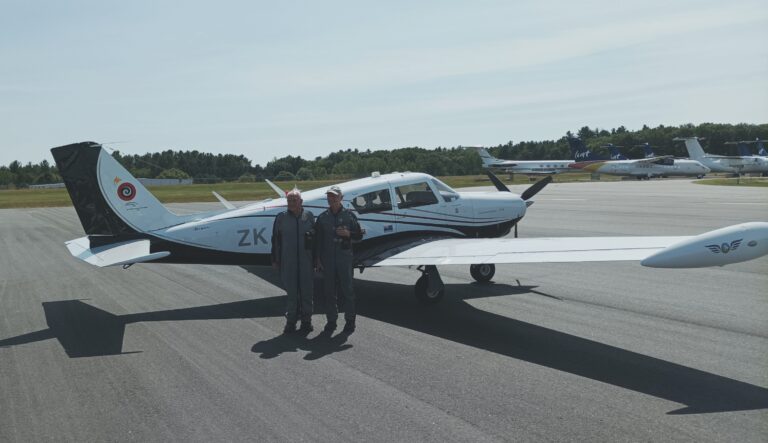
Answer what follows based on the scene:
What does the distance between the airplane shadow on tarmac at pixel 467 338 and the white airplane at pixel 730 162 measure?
73.4 meters

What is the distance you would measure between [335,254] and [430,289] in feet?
7.50

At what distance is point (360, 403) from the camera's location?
5.53 m

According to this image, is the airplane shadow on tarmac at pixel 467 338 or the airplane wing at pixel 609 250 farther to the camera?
the airplane wing at pixel 609 250

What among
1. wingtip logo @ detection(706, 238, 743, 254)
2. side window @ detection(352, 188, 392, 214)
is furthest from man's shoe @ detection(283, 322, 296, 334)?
wingtip logo @ detection(706, 238, 743, 254)

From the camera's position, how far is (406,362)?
6750 mm

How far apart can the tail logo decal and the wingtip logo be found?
8.97 m

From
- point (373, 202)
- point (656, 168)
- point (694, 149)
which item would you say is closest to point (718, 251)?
point (373, 202)

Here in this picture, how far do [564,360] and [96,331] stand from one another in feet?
21.8

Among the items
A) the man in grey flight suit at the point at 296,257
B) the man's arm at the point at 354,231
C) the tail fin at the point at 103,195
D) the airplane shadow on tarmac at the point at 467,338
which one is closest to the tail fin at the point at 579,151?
the airplane shadow on tarmac at the point at 467,338

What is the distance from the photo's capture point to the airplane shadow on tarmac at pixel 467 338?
5684 mm

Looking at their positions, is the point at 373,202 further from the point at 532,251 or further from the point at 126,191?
the point at 126,191

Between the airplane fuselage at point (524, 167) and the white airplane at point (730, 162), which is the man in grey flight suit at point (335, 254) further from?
the white airplane at point (730, 162)

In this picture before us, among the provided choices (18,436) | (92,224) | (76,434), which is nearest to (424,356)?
(76,434)

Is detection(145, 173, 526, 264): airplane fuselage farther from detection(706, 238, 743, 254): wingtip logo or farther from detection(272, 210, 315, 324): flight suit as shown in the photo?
detection(706, 238, 743, 254): wingtip logo
